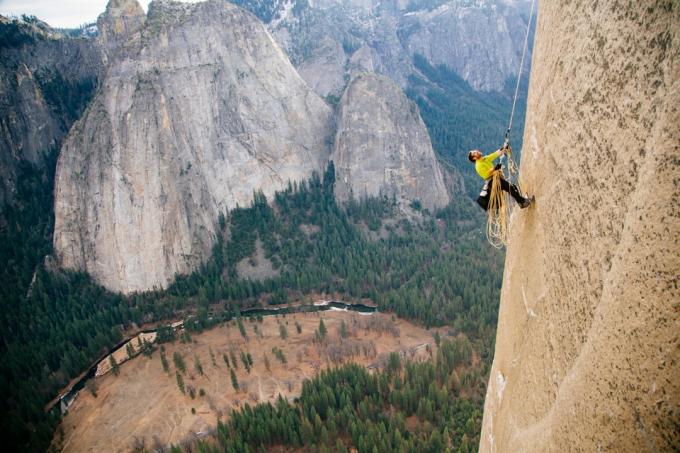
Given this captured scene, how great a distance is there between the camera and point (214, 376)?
51.9 m

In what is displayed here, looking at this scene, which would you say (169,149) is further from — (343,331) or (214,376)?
(343,331)

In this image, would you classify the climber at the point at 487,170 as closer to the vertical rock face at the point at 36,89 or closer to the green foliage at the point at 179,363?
the green foliage at the point at 179,363

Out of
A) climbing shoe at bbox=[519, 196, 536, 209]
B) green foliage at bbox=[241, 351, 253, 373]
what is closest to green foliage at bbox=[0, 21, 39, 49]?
green foliage at bbox=[241, 351, 253, 373]

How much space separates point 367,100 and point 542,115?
283 ft

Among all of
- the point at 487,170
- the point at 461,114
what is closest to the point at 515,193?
the point at 487,170

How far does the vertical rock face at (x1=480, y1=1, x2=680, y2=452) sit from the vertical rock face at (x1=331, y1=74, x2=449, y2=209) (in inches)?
3215

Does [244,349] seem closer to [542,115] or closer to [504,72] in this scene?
[542,115]

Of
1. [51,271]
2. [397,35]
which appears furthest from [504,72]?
[51,271]

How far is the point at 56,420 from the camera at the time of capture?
49000mm

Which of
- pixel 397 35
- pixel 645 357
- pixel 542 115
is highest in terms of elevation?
pixel 397 35

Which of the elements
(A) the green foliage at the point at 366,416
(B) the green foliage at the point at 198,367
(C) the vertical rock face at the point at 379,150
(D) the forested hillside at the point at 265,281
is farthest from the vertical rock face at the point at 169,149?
(A) the green foliage at the point at 366,416

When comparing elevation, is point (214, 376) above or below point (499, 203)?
below

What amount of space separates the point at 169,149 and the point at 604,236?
79.2 metres

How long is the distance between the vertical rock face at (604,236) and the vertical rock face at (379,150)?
81.7 m
